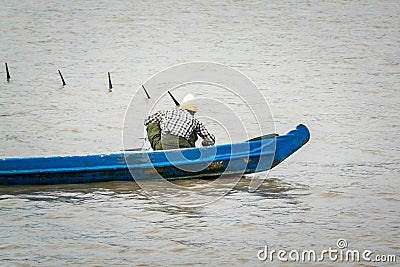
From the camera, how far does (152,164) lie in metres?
9.29

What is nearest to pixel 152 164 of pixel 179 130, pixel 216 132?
pixel 179 130

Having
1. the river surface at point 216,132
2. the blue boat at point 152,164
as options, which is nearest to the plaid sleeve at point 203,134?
the blue boat at point 152,164

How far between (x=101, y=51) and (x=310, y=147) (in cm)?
1028

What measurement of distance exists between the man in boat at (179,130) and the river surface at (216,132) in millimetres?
511

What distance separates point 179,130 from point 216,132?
12.3 feet

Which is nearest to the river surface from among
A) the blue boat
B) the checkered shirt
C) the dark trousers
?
the blue boat

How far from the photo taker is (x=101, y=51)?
21266 mm

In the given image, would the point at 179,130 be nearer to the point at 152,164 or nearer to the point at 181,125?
the point at 181,125

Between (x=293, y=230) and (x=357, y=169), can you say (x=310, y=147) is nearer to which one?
(x=357, y=169)

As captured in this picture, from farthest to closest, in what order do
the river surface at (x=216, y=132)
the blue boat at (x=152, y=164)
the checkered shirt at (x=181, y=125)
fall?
1. the checkered shirt at (x=181, y=125)
2. the blue boat at (x=152, y=164)
3. the river surface at (x=216, y=132)

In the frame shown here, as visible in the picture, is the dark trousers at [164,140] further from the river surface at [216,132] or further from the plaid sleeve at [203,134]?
the river surface at [216,132]

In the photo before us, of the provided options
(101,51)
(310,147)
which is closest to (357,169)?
(310,147)

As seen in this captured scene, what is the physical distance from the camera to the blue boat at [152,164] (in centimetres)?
920

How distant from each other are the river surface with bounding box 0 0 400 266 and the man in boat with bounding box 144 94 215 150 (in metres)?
0.51
